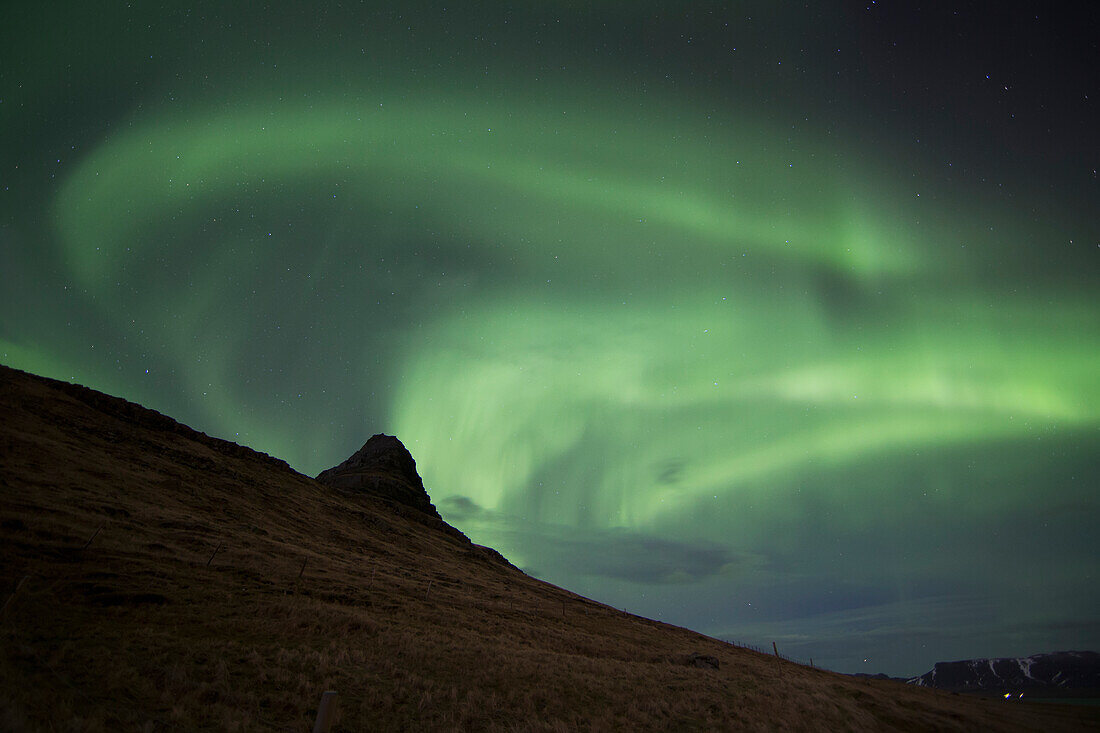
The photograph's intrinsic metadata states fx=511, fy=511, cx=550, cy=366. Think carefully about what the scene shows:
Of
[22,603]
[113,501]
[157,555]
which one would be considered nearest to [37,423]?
[113,501]

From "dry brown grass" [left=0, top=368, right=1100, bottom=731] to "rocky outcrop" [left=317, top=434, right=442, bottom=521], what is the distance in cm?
4276

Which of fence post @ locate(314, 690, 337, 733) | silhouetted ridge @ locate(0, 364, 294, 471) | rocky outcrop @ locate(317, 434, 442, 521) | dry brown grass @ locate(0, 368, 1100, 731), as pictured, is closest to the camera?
fence post @ locate(314, 690, 337, 733)

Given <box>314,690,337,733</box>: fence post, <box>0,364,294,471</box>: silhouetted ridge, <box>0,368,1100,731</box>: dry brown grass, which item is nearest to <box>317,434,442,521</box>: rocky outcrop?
<box>0,364,294,471</box>: silhouetted ridge

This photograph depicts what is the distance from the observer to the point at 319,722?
829 cm

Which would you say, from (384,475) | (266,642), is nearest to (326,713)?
(266,642)

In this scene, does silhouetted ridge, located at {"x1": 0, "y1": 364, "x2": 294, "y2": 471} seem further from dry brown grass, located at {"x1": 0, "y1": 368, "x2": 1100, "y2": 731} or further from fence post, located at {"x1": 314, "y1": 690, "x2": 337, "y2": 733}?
fence post, located at {"x1": 314, "y1": 690, "x2": 337, "y2": 733}

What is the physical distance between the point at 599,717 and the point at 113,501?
29.8 meters

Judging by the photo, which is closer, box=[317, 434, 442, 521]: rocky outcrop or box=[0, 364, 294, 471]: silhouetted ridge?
box=[0, 364, 294, 471]: silhouetted ridge

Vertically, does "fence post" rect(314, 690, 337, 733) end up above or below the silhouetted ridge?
below

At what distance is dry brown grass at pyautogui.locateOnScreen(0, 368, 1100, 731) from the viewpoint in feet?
40.7

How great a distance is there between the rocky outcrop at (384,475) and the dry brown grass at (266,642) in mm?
42756

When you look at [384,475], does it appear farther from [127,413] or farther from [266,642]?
[266,642]

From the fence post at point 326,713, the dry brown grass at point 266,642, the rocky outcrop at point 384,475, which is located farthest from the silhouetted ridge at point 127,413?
the fence post at point 326,713

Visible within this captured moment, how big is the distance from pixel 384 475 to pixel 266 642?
7592cm
